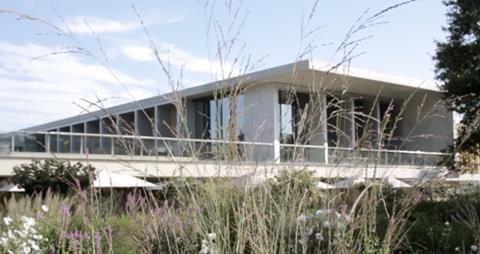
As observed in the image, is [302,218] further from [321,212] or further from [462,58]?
[462,58]

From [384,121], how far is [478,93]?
20645 mm

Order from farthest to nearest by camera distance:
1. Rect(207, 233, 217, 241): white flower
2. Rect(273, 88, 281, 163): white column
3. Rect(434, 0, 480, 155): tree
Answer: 1. Rect(434, 0, 480, 155): tree
2. Rect(273, 88, 281, 163): white column
3. Rect(207, 233, 217, 241): white flower

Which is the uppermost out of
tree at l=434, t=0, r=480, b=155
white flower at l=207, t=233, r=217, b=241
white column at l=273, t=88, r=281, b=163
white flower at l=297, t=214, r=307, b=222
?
tree at l=434, t=0, r=480, b=155

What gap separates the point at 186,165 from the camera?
116 inches

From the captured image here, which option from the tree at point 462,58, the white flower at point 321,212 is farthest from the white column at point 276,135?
the tree at point 462,58

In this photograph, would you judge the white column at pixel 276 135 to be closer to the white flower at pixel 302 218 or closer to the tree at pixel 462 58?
the white flower at pixel 302 218

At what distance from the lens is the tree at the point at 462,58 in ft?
72.1

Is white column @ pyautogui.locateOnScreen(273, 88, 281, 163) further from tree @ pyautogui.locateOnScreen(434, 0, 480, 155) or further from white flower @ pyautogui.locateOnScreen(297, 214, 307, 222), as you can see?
tree @ pyautogui.locateOnScreen(434, 0, 480, 155)

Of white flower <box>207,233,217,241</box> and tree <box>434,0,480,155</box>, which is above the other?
tree <box>434,0,480,155</box>

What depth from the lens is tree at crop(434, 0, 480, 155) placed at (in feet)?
72.1

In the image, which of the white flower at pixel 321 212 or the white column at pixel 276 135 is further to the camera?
the white flower at pixel 321 212

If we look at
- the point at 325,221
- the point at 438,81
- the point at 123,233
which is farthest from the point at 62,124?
the point at 325,221

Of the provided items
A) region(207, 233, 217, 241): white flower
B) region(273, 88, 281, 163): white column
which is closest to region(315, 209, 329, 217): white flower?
region(273, 88, 281, 163): white column

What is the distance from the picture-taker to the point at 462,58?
75.5 feet
